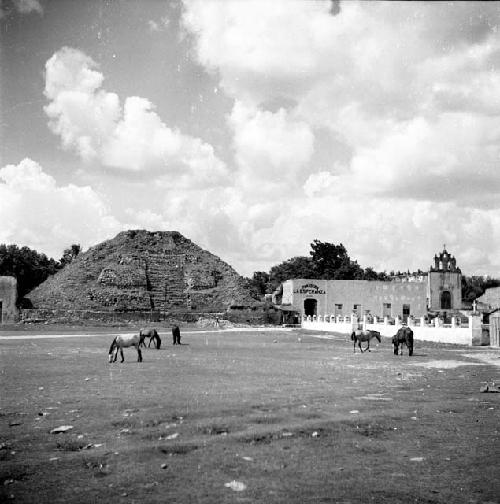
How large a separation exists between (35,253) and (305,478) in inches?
3830

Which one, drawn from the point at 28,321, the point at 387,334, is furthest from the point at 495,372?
the point at 28,321

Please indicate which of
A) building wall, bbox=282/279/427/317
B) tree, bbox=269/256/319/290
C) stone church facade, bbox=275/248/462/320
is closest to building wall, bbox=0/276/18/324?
stone church facade, bbox=275/248/462/320

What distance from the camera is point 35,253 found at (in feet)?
314

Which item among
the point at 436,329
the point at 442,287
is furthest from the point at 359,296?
the point at 436,329

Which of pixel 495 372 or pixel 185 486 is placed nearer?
pixel 185 486

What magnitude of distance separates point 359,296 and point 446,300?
12127 millimetres

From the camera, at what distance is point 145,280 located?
85.3 meters

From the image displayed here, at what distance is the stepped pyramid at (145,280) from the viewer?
76312 mm

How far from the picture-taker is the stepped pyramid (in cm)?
7631

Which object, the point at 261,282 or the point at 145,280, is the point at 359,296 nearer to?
the point at 145,280

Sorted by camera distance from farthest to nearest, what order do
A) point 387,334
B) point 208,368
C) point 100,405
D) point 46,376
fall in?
1. point 387,334
2. point 208,368
3. point 46,376
4. point 100,405

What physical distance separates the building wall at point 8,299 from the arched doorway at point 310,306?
32741mm

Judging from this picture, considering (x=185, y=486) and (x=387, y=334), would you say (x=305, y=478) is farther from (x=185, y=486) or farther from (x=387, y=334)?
(x=387, y=334)

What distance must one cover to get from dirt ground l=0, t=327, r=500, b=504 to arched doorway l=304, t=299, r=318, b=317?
5672 centimetres
